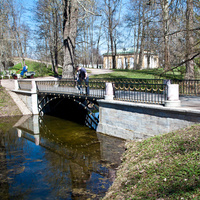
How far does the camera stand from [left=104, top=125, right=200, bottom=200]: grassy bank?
4.31 metres

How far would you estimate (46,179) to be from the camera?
671 cm

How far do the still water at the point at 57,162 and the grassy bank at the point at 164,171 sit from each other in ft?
2.63

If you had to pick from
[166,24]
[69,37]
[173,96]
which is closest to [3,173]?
[173,96]

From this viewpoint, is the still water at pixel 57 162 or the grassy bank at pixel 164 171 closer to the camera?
the grassy bank at pixel 164 171

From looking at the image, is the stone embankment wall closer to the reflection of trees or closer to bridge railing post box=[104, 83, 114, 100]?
bridge railing post box=[104, 83, 114, 100]

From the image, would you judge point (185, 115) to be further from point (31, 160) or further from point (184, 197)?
point (31, 160)

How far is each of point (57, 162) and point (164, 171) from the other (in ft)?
13.8

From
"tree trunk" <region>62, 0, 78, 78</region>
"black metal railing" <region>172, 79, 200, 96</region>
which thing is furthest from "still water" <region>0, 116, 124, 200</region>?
"tree trunk" <region>62, 0, 78, 78</region>

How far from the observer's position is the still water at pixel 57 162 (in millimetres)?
6043

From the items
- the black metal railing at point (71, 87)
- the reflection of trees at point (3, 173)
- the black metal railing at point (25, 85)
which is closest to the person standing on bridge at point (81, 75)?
the black metal railing at point (71, 87)

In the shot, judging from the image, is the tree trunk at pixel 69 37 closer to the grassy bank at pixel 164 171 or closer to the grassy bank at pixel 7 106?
the grassy bank at pixel 7 106

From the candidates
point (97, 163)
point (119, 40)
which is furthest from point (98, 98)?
point (119, 40)

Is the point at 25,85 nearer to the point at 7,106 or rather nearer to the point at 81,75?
the point at 7,106

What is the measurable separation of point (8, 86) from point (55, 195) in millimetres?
18446
